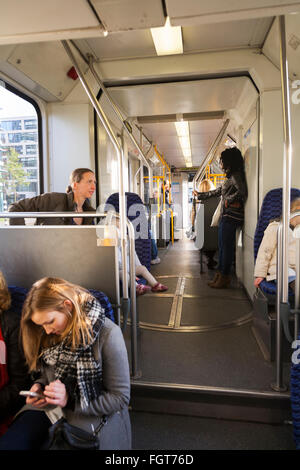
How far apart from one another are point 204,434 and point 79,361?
3.56ft

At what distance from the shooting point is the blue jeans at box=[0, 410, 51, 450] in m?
1.36

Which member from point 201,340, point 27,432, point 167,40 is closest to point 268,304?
→ point 201,340

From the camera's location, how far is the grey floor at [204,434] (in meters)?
1.88

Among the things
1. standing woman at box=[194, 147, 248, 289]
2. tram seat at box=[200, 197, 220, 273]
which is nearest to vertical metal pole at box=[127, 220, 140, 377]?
standing woman at box=[194, 147, 248, 289]

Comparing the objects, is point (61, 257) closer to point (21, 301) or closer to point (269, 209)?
point (21, 301)

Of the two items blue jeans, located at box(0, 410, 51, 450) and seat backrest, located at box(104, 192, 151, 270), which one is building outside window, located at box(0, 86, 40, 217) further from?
blue jeans, located at box(0, 410, 51, 450)

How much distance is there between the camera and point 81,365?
4.58 ft

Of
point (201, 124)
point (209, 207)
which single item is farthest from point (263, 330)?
point (201, 124)

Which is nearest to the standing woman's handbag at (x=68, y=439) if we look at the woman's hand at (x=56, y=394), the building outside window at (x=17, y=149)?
the woman's hand at (x=56, y=394)

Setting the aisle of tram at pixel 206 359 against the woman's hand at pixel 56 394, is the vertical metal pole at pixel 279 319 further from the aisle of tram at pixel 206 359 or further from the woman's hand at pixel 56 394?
the woman's hand at pixel 56 394

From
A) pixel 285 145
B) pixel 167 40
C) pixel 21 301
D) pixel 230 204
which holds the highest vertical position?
pixel 167 40

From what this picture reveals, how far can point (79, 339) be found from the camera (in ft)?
4.55

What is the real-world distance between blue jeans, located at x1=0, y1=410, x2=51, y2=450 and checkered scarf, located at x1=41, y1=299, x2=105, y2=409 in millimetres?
231

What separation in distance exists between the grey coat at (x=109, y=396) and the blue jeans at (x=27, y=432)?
0.41 ft
